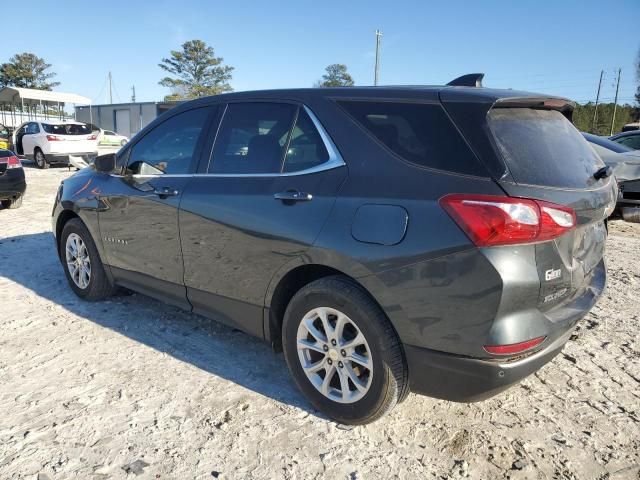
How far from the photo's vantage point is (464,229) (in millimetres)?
2102

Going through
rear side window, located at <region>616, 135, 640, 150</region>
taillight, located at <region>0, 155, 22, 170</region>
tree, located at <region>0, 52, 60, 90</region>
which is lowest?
taillight, located at <region>0, 155, 22, 170</region>

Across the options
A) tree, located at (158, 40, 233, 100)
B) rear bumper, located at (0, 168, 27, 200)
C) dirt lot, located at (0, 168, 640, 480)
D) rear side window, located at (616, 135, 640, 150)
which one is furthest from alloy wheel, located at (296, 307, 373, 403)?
tree, located at (158, 40, 233, 100)


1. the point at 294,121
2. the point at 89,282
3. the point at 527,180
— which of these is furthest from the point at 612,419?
the point at 89,282

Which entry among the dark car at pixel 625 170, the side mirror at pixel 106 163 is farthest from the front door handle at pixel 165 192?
the dark car at pixel 625 170

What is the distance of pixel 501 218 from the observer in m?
2.07

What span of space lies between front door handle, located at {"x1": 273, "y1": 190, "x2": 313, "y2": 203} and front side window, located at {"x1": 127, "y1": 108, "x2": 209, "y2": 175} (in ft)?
3.15

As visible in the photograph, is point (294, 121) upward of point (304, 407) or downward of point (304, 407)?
upward

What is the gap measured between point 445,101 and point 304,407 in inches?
71.6

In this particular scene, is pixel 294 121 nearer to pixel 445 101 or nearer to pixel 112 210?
pixel 445 101

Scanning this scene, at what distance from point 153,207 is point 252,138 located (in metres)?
1.00

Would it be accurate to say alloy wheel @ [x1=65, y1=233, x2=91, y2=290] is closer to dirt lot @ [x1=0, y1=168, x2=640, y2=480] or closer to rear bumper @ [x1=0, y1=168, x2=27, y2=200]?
dirt lot @ [x1=0, y1=168, x2=640, y2=480]

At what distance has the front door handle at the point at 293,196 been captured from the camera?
8.61 feet

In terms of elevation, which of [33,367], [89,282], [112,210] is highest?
[112,210]

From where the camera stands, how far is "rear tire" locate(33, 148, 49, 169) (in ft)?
56.7
